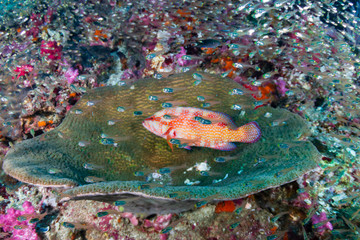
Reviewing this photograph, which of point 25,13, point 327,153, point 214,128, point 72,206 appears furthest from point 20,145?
point 25,13

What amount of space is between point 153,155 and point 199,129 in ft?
2.90

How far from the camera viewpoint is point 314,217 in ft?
8.77

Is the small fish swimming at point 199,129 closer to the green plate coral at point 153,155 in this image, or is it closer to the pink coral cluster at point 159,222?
the green plate coral at point 153,155

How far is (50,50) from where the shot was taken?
226 inches

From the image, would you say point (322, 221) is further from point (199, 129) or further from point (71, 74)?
point (71, 74)

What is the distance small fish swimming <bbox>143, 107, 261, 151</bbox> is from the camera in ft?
9.43

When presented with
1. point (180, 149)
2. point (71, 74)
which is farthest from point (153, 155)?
point (71, 74)

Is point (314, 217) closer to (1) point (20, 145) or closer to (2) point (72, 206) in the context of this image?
(2) point (72, 206)

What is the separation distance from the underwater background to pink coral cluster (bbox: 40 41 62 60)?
33mm

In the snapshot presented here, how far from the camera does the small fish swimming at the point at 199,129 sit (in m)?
2.87

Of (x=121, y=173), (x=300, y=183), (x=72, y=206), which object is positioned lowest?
(x=72, y=206)

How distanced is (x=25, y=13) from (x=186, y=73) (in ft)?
25.9

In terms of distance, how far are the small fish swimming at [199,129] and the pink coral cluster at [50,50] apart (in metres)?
4.40

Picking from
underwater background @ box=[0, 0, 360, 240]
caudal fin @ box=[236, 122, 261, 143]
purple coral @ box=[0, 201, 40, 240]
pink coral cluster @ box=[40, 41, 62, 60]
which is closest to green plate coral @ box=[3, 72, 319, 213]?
underwater background @ box=[0, 0, 360, 240]
